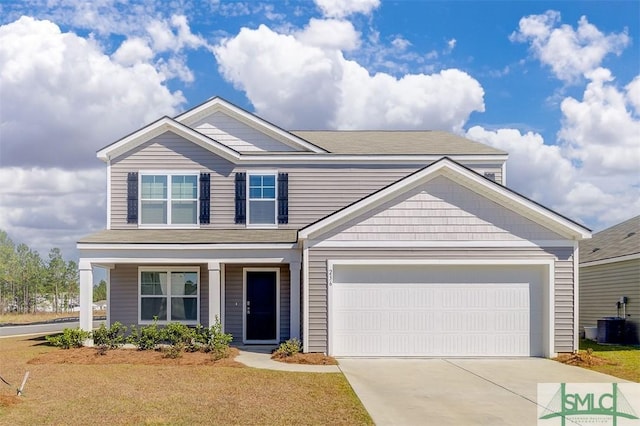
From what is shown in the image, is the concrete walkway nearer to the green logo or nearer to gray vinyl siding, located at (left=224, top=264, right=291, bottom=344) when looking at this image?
gray vinyl siding, located at (left=224, top=264, right=291, bottom=344)

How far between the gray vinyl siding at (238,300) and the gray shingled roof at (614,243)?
34.9ft

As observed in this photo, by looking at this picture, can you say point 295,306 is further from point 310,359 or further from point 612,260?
point 612,260

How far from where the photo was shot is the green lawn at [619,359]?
13.5 metres

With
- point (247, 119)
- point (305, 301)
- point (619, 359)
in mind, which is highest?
point (247, 119)

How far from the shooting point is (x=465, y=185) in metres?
15.7

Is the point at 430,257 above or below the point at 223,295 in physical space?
above

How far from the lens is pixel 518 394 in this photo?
11.1 m

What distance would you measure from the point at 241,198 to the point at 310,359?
620 cm

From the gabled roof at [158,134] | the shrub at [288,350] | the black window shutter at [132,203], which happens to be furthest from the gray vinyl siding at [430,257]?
the black window shutter at [132,203]

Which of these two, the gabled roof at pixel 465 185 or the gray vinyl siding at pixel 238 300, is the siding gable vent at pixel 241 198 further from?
the gabled roof at pixel 465 185

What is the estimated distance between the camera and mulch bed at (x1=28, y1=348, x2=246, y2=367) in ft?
48.5

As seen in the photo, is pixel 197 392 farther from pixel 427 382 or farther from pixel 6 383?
pixel 427 382

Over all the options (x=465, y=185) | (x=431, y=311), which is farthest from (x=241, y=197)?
(x=465, y=185)

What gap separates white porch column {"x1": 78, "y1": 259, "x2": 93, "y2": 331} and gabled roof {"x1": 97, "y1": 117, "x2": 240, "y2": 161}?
362 cm
